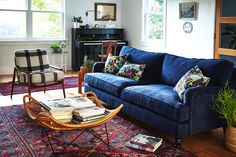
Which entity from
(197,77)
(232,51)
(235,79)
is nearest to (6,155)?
(197,77)

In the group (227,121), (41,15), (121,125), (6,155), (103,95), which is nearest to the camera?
(6,155)

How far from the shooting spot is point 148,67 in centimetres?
457

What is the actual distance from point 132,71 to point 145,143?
5.10 feet

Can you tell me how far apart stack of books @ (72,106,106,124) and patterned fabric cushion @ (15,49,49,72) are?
2.37 m

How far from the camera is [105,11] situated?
28.1 ft

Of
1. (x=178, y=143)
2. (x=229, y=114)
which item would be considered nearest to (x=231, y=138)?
(x=229, y=114)

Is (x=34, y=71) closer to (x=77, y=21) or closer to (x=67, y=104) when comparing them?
(x=67, y=104)

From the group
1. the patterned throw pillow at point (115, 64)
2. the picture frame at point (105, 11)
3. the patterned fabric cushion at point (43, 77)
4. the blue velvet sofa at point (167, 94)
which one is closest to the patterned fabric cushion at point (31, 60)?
the patterned fabric cushion at point (43, 77)

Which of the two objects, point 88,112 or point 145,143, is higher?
point 88,112

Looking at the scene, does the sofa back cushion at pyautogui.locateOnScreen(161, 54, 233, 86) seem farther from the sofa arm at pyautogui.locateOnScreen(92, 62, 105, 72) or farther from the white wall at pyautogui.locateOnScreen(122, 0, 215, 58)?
the white wall at pyautogui.locateOnScreen(122, 0, 215, 58)

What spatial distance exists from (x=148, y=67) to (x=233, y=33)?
2130mm

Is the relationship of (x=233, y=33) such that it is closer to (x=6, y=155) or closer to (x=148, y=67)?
(x=148, y=67)

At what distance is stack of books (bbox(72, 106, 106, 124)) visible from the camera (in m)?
2.97

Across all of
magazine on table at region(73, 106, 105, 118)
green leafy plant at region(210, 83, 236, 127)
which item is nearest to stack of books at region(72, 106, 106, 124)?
magazine on table at region(73, 106, 105, 118)
